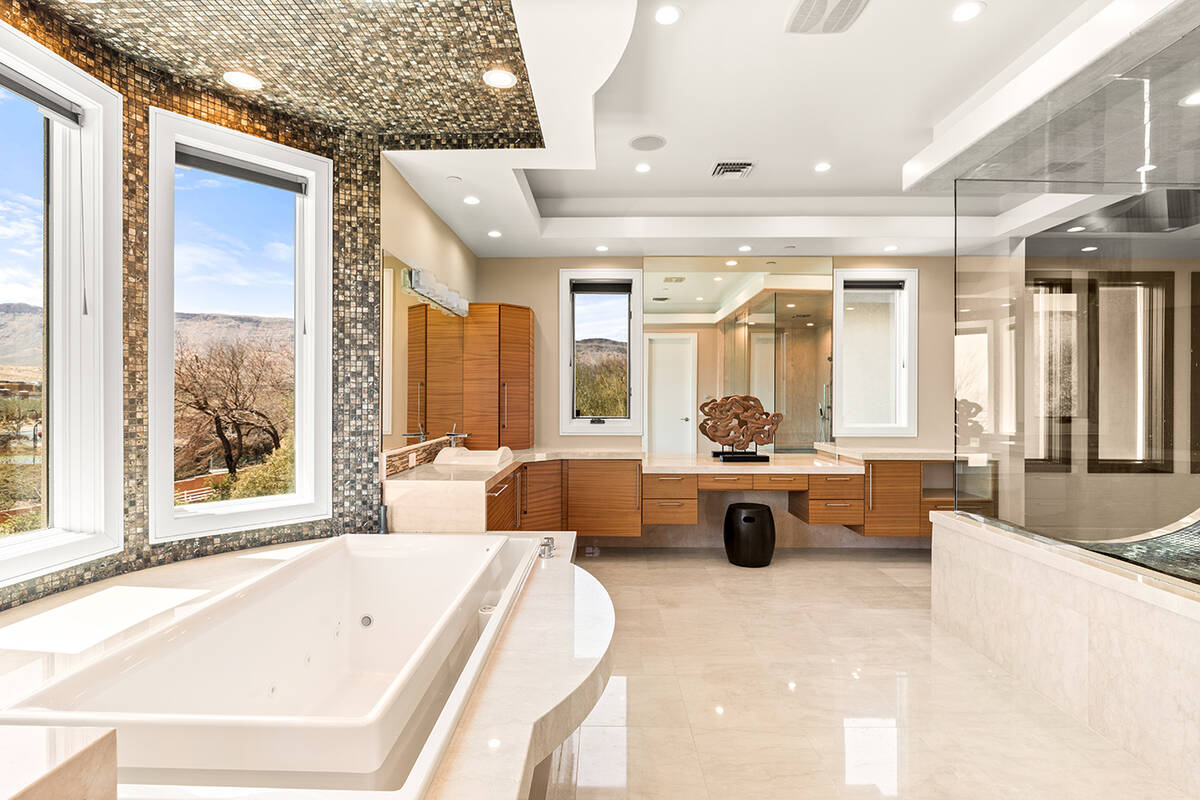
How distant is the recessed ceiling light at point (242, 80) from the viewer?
2344 mm

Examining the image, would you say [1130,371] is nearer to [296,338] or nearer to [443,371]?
[443,371]

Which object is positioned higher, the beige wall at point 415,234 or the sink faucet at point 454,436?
the beige wall at point 415,234

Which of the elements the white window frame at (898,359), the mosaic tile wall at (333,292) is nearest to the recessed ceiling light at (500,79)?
the mosaic tile wall at (333,292)

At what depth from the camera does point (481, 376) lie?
4.29 m

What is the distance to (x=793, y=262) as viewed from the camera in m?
4.99

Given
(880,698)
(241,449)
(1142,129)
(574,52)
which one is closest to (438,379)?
(241,449)

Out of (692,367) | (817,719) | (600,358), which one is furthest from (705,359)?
(817,719)

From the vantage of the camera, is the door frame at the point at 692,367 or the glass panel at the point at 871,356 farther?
the door frame at the point at 692,367

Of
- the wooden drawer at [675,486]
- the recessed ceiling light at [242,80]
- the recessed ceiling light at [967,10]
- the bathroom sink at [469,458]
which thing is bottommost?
the wooden drawer at [675,486]

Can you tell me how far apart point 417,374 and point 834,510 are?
310cm

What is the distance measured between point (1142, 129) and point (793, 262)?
284cm

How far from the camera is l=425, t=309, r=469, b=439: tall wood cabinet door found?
366 cm

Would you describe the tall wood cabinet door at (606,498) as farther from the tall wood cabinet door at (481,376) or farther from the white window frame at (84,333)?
the white window frame at (84,333)

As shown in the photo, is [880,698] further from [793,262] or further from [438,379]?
[793,262]
